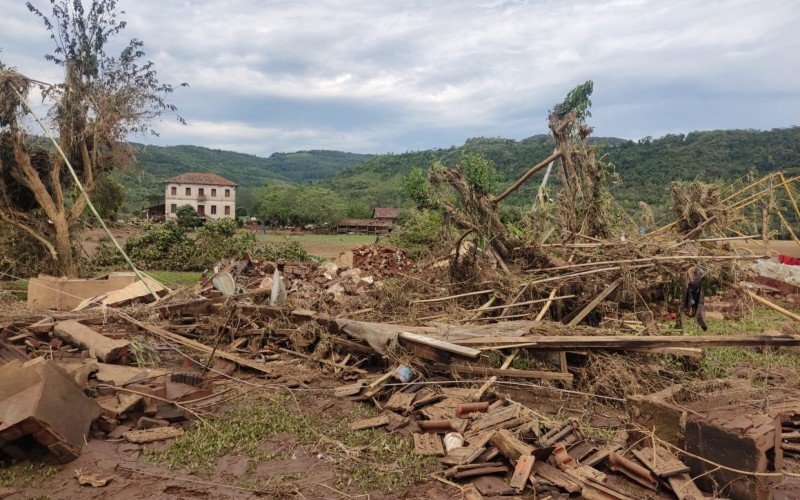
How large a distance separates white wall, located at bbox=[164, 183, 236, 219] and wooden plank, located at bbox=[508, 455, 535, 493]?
219ft

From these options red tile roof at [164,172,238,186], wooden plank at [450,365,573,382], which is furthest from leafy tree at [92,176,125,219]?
red tile roof at [164,172,238,186]

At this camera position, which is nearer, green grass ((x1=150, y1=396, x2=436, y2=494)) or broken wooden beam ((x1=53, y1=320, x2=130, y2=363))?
green grass ((x1=150, y1=396, x2=436, y2=494))

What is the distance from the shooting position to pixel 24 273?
1584 cm

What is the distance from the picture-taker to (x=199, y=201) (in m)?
70.8

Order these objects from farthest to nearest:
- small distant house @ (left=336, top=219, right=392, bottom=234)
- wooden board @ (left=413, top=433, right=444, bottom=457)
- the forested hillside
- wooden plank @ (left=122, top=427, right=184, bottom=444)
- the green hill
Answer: the green hill, small distant house @ (left=336, top=219, right=392, bottom=234), the forested hillside, wooden plank @ (left=122, top=427, right=184, bottom=444), wooden board @ (left=413, top=433, right=444, bottom=457)

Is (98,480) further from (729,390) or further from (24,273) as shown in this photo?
(24,273)

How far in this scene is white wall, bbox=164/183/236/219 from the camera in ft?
226

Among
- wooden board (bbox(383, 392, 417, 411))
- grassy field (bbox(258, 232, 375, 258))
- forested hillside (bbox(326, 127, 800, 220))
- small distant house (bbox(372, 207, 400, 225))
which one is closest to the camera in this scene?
wooden board (bbox(383, 392, 417, 411))

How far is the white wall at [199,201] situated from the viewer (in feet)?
226

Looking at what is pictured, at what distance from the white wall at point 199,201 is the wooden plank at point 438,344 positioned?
63.9 m

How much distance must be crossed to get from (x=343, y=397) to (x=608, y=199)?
538 cm

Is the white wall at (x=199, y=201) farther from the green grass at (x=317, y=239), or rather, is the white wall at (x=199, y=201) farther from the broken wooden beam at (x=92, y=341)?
the broken wooden beam at (x=92, y=341)

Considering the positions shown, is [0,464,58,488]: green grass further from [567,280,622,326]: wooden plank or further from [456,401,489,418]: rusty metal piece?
[567,280,622,326]: wooden plank

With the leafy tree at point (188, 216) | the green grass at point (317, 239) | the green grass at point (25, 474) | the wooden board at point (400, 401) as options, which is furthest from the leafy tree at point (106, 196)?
the leafy tree at point (188, 216)
